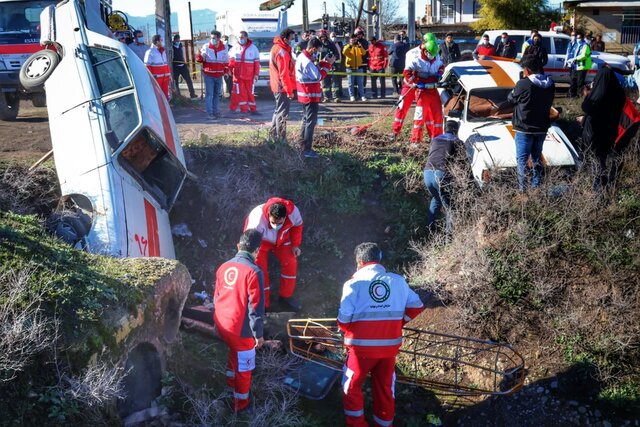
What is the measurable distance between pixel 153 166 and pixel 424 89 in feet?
15.2

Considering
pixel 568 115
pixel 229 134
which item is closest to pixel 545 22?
pixel 568 115

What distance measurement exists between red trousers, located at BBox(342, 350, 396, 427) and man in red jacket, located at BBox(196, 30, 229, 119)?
827 centimetres

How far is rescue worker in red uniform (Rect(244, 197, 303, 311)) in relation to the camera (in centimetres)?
662

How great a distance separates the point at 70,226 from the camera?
595 centimetres

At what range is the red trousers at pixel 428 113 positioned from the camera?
9.84 metres

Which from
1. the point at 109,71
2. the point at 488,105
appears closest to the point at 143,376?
the point at 109,71

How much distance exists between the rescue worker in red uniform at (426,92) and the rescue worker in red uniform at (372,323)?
512cm

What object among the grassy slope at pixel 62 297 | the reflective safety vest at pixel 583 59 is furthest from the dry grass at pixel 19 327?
the reflective safety vest at pixel 583 59

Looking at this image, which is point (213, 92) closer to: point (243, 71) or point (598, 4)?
point (243, 71)

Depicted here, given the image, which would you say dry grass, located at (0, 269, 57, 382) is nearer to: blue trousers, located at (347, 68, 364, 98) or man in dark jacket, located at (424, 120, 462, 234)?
man in dark jacket, located at (424, 120, 462, 234)

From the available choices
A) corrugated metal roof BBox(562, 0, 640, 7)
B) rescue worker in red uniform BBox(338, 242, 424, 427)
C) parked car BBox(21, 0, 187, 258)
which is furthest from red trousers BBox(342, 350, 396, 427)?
corrugated metal roof BBox(562, 0, 640, 7)

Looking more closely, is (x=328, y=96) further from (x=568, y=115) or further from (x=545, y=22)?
(x=545, y=22)

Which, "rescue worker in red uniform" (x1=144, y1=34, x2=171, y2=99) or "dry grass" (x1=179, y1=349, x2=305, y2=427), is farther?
"rescue worker in red uniform" (x1=144, y1=34, x2=171, y2=99)

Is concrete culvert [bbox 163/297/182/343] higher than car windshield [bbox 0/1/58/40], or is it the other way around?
car windshield [bbox 0/1/58/40]
